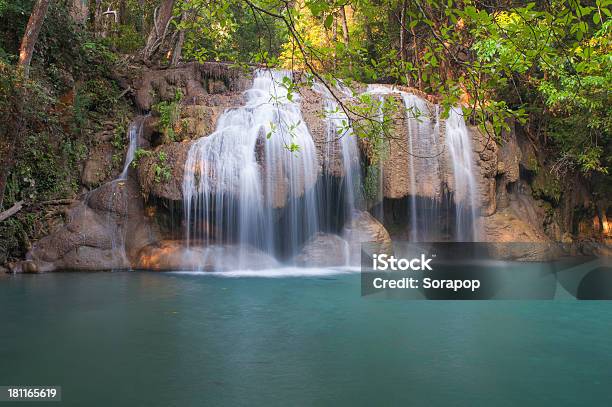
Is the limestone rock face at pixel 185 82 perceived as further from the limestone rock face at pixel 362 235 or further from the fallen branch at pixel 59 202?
the limestone rock face at pixel 362 235

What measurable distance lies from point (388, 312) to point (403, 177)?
6328 mm

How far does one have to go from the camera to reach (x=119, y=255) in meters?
11.3

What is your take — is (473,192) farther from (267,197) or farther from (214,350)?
(214,350)

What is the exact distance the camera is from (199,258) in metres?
11.3

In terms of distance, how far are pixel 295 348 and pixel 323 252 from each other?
662 cm

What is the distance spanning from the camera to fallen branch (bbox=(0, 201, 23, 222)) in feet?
33.5

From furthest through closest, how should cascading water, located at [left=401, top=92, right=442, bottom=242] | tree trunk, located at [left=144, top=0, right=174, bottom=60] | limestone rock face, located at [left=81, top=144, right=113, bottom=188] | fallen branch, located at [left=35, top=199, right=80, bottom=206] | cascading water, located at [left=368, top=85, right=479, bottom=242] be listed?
tree trunk, located at [left=144, top=0, right=174, bottom=60] < cascading water, located at [left=368, top=85, right=479, bottom=242] < cascading water, located at [left=401, top=92, right=442, bottom=242] < limestone rock face, located at [left=81, top=144, right=113, bottom=188] < fallen branch, located at [left=35, top=199, right=80, bottom=206]

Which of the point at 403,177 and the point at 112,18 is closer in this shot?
the point at 403,177

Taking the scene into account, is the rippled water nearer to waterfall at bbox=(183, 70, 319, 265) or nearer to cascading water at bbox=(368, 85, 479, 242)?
waterfall at bbox=(183, 70, 319, 265)

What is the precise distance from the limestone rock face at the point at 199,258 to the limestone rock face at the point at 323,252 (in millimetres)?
735

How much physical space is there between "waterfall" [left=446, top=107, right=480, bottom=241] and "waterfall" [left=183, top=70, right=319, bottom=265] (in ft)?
13.1

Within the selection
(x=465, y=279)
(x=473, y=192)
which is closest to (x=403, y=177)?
(x=473, y=192)

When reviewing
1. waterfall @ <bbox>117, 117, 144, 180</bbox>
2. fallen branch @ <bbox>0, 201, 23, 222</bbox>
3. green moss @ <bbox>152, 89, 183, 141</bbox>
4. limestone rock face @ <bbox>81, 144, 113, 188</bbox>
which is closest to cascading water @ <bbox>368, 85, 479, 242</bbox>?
green moss @ <bbox>152, 89, 183, 141</bbox>

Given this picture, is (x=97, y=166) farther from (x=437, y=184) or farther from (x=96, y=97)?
(x=437, y=184)
